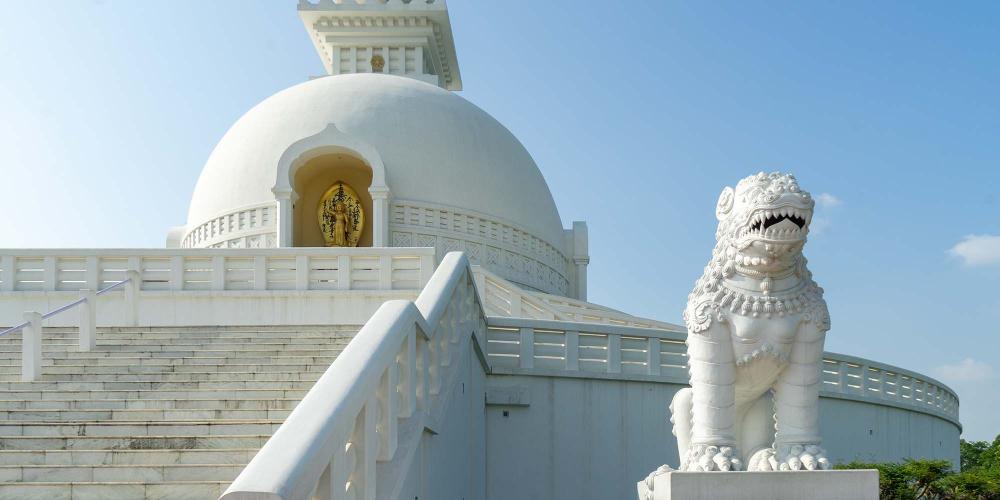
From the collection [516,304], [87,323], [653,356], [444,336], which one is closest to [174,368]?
[87,323]

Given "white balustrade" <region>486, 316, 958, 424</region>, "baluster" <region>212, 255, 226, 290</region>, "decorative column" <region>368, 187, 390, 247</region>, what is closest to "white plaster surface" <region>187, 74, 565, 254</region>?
"decorative column" <region>368, 187, 390, 247</region>

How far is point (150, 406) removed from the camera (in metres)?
8.56

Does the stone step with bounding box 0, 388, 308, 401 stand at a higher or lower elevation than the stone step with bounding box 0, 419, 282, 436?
higher

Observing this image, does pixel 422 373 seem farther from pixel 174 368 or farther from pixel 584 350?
pixel 584 350

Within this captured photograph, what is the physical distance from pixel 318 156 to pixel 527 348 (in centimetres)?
1140

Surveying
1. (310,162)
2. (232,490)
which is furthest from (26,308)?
(232,490)

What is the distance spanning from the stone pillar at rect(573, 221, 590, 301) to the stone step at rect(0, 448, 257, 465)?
66.7 ft

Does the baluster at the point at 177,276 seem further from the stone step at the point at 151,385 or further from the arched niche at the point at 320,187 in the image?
the arched niche at the point at 320,187

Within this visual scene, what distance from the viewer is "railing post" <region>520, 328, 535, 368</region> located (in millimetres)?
13266

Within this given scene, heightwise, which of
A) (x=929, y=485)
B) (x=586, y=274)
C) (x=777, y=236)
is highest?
(x=586, y=274)

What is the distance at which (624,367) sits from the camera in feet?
45.2

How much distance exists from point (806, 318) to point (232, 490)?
402 cm

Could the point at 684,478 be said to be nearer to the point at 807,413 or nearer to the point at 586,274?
the point at 807,413

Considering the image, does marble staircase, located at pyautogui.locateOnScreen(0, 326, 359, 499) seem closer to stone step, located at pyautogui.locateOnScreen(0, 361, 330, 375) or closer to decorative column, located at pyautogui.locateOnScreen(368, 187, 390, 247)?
stone step, located at pyautogui.locateOnScreen(0, 361, 330, 375)
